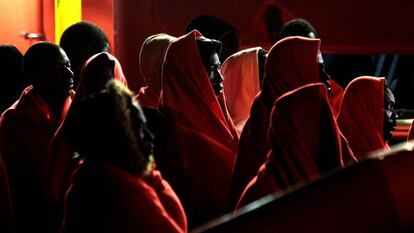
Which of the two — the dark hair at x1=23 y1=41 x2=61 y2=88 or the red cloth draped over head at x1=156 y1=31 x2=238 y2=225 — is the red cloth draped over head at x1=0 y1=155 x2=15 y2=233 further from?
the red cloth draped over head at x1=156 y1=31 x2=238 y2=225

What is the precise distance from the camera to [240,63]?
15.7 ft

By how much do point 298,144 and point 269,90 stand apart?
0.88m

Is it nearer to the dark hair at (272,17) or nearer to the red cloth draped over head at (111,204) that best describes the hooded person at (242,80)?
the dark hair at (272,17)

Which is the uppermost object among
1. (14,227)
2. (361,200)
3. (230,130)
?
(361,200)

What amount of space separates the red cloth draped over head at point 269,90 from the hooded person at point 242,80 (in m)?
0.87

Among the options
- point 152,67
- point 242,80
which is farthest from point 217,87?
point 242,80

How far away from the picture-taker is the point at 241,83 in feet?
15.8

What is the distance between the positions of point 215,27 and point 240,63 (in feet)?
3.37

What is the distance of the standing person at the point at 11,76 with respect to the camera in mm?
4410

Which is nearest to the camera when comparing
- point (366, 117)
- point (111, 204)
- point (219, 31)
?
point (111, 204)

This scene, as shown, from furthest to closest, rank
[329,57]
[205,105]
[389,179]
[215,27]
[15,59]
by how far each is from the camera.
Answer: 1. [329,57]
2. [215,27]
3. [15,59]
4. [205,105]
5. [389,179]

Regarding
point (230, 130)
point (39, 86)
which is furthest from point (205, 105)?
point (39, 86)

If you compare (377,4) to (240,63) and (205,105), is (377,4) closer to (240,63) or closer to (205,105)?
(240,63)

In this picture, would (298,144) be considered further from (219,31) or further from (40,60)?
(219,31)
